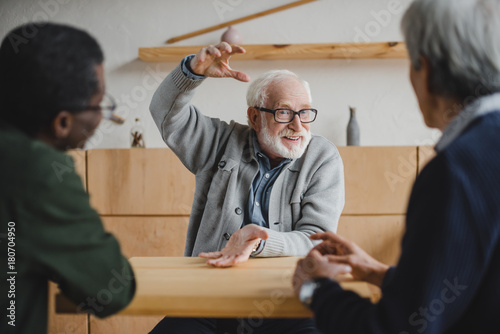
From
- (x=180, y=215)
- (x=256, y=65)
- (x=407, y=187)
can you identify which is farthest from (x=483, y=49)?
(x=256, y=65)

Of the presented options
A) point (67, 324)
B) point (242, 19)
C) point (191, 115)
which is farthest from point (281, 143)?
point (67, 324)

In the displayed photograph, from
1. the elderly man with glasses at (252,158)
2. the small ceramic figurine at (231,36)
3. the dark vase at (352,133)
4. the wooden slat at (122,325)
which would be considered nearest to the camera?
the elderly man with glasses at (252,158)

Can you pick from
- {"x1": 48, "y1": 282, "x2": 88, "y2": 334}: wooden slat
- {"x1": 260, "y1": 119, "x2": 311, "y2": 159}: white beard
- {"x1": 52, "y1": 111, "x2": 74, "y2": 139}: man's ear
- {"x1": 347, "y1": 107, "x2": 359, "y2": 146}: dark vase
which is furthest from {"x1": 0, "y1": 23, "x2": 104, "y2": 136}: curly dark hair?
{"x1": 347, "y1": 107, "x2": 359, "y2": 146}: dark vase

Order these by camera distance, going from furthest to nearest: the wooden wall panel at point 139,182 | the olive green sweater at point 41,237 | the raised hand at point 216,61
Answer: the wooden wall panel at point 139,182, the raised hand at point 216,61, the olive green sweater at point 41,237

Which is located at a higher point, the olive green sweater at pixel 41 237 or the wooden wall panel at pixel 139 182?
the olive green sweater at pixel 41 237

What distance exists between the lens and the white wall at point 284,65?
3480mm

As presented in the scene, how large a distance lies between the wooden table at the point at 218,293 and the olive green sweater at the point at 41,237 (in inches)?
5.7

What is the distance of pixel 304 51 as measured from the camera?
10.9ft

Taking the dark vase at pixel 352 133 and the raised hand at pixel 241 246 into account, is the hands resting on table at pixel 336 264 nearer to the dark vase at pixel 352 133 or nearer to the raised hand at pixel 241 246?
the raised hand at pixel 241 246

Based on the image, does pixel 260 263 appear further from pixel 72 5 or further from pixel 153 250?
pixel 72 5

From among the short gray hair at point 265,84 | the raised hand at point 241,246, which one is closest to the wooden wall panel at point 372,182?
the short gray hair at point 265,84

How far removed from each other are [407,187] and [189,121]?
173cm

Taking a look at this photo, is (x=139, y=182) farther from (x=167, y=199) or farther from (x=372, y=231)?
(x=372, y=231)

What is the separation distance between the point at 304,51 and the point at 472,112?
2612 millimetres
